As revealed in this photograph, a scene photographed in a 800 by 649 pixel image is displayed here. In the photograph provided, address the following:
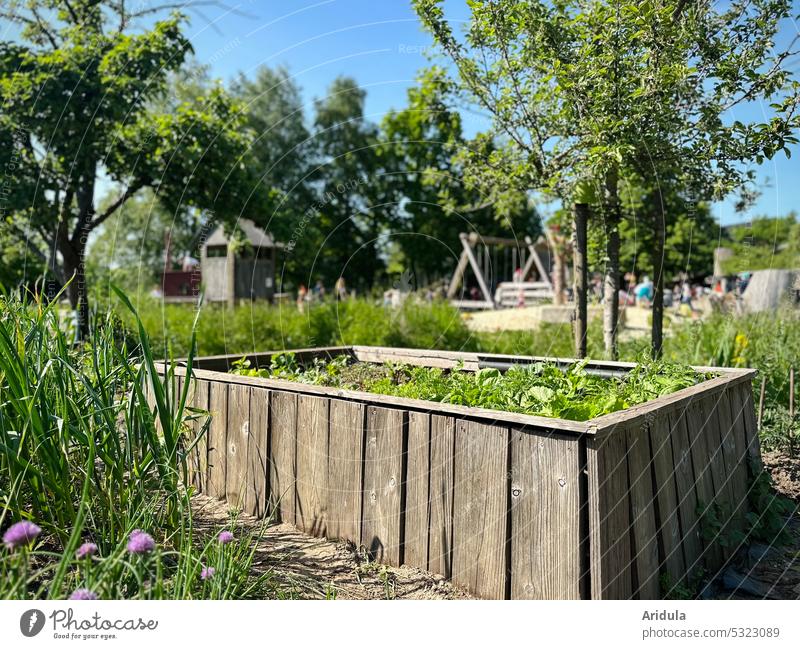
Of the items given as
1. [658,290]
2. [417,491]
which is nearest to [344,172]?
[658,290]

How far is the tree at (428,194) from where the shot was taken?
17.9 ft

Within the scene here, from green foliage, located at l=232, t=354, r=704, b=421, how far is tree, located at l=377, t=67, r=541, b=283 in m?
2.43

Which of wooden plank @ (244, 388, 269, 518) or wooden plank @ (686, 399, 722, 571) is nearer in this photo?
wooden plank @ (686, 399, 722, 571)

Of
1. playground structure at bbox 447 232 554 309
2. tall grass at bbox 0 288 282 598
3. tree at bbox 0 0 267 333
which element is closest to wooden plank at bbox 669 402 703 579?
tall grass at bbox 0 288 282 598

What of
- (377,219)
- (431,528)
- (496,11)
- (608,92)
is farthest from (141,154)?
(377,219)

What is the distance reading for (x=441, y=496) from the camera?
255 centimetres

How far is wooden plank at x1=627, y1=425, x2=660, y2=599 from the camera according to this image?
2.31 meters

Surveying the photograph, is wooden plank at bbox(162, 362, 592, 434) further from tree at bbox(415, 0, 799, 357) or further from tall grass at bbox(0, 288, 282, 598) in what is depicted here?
tree at bbox(415, 0, 799, 357)

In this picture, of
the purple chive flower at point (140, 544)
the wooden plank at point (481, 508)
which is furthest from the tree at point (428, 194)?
the purple chive flower at point (140, 544)

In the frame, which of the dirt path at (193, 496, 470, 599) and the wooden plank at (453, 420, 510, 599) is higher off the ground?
the wooden plank at (453, 420, 510, 599)

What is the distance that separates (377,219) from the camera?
78.2ft

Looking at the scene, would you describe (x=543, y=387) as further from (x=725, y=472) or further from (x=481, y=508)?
(x=725, y=472)

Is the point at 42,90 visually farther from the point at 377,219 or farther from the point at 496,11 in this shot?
the point at 377,219

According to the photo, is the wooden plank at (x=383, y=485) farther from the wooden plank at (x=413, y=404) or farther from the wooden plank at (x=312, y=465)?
the wooden plank at (x=312, y=465)
